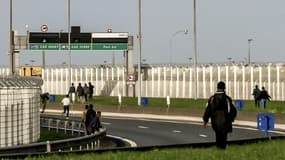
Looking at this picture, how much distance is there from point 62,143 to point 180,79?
239ft

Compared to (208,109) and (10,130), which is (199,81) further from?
(208,109)

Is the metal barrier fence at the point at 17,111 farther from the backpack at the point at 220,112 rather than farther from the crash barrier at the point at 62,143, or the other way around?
the backpack at the point at 220,112

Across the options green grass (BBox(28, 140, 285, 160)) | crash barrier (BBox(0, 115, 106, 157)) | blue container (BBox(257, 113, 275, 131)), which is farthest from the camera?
blue container (BBox(257, 113, 275, 131))

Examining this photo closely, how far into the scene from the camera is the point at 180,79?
91.4 meters

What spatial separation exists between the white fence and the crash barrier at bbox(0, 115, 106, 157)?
49.2 metres

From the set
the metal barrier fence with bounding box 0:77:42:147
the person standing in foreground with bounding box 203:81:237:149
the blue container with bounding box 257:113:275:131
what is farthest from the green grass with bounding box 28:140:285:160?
the blue container with bounding box 257:113:275:131

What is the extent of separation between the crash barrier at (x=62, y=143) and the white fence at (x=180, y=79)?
4922 centimetres

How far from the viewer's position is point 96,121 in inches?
1081

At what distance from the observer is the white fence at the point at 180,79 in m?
82.6

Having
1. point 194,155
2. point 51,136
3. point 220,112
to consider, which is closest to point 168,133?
A: point 51,136

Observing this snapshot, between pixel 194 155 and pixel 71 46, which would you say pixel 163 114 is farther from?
pixel 194 155

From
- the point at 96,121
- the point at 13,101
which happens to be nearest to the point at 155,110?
the point at 96,121

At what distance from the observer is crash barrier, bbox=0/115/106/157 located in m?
17.0

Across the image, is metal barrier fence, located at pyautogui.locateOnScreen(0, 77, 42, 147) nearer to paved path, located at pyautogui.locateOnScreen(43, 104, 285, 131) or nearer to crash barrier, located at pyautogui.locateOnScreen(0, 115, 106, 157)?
crash barrier, located at pyautogui.locateOnScreen(0, 115, 106, 157)
